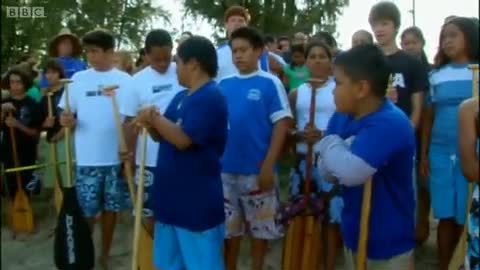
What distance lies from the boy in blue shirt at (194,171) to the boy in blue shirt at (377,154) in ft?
2.30

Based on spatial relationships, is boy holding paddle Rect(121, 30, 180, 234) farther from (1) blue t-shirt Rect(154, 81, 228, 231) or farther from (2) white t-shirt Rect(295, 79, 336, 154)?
(1) blue t-shirt Rect(154, 81, 228, 231)

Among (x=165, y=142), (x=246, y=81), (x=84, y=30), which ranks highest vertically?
(x=84, y=30)

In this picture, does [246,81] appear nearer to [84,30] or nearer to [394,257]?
[84,30]

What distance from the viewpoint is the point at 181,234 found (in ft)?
11.1

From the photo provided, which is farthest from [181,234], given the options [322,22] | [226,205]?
[322,22]

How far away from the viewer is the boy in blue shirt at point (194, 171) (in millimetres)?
3252

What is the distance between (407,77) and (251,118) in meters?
→ 0.91

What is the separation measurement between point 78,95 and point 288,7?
153 cm

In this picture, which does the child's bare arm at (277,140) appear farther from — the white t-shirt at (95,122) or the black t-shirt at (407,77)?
the white t-shirt at (95,122)

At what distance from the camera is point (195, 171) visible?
3311mm

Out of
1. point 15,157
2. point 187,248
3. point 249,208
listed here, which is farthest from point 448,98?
point 15,157

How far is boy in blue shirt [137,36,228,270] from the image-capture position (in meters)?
3.25

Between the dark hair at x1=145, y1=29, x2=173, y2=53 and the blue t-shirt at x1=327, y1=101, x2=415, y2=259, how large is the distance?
189 centimetres

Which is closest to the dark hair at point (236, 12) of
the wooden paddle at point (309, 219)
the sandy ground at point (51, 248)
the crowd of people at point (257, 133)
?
the crowd of people at point (257, 133)
